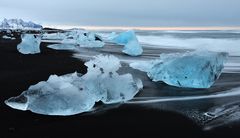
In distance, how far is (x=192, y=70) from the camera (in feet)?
23.3

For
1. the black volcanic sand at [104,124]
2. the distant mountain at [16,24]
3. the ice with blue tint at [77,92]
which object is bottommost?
the distant mountain at [16,24]

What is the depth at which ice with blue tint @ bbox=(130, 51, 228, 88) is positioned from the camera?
6984 mm

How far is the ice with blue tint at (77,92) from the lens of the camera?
4855 mm

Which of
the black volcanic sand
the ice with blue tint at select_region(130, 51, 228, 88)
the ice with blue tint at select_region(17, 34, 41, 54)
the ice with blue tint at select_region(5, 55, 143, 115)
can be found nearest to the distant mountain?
the ice with blue tint at select_region(17, 34, 41, 54)

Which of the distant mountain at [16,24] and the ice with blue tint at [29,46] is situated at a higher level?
the ice with blue tint at [29,46]

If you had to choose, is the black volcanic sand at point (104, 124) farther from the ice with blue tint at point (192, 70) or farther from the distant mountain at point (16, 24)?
the distant mountain at point (16, 24)

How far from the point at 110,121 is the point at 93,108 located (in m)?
0.65

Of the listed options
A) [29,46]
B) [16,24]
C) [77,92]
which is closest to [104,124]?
[77,92]

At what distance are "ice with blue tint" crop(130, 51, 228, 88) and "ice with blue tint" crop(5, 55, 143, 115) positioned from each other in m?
1.34

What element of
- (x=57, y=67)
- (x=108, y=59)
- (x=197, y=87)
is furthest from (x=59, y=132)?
(x=57, y=67)

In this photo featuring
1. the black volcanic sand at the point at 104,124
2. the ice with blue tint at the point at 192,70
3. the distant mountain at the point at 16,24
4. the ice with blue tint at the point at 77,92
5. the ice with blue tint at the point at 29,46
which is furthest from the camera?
the distant mountain at the point at 16,24

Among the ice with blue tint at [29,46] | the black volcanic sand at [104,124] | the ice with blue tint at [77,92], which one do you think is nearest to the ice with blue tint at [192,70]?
the ice with blue tint at [77,92]

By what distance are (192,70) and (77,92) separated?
2.96 meters

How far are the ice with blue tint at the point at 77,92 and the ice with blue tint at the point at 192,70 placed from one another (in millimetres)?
1338
